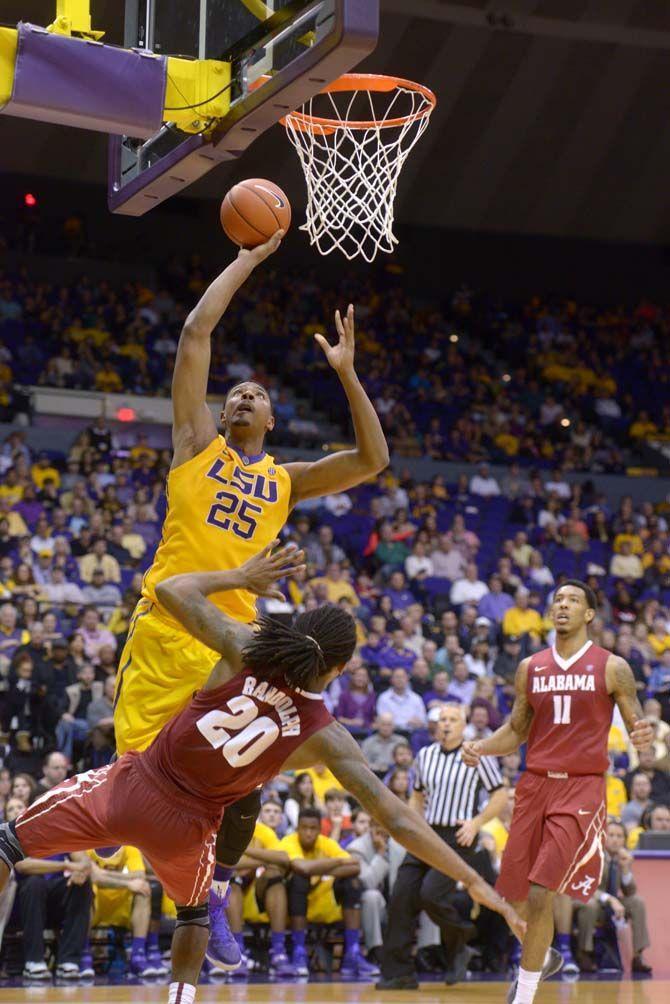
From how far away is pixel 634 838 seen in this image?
42.1 feet

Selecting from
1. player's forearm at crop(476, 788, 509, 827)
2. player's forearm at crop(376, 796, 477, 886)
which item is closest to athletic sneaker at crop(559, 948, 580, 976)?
player's forearm at crop(476, 788, 509, 827)

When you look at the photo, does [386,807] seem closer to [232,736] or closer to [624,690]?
[232,736]

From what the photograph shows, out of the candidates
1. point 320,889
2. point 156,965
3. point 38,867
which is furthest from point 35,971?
point 320,889

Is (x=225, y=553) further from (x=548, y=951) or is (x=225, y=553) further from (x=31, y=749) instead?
(x=31, y=749)

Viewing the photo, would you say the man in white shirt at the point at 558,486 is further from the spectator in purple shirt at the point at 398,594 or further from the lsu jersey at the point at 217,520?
the lsu jersey at the point at 217,520

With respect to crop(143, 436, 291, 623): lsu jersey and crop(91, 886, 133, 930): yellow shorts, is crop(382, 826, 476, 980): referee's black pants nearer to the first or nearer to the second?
crop(91, 886, 133, 930): yellow shorts

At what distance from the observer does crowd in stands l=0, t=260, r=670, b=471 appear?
21.6 meters

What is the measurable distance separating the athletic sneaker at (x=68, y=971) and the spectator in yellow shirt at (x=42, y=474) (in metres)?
7.95

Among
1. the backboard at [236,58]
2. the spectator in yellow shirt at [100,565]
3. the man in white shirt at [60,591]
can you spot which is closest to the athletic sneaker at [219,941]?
the backboard at [236,58]

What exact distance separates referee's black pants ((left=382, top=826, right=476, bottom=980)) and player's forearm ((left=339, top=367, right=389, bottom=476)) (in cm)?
517

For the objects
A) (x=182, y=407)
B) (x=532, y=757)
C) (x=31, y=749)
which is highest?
(x=182, y=407)

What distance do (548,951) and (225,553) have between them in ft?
10.2

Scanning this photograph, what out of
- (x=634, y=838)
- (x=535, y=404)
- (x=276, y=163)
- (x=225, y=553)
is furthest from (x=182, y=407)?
(x=535, y=404)

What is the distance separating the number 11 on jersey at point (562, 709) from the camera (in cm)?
791
